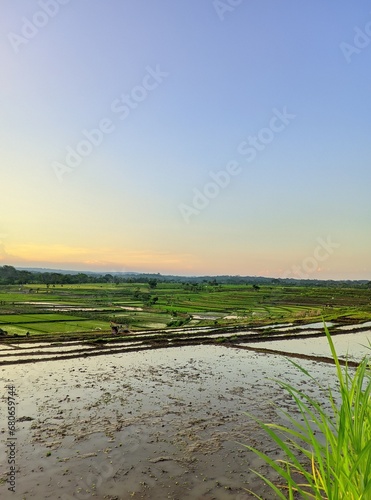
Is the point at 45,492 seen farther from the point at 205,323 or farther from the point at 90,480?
the point at 205,323

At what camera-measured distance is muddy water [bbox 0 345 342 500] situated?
274 inches

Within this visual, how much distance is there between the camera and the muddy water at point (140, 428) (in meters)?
6.96

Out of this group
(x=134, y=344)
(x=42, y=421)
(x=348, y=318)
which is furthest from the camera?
(x=348, y=318)

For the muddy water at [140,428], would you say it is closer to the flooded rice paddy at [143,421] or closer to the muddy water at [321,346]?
the flooded rice paddy at [143,421]

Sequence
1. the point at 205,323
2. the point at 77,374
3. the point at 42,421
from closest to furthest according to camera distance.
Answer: the point at 42,421
the point at 77,374
the point at 205,323

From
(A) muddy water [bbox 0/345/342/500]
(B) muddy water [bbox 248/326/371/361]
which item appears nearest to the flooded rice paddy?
(A) muddy water [bbox 0/345/342/500]

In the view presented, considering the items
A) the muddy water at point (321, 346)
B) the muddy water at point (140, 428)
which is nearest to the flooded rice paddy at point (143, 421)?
the muddy water at point (140, 428)

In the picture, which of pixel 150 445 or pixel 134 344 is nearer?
pixel 150 445

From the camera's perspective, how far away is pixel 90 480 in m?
7.07

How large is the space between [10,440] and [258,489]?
5.44m

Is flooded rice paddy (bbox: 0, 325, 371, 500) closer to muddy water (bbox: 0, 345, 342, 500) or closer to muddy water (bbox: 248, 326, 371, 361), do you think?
muddy water (bbox: 0, 345, 342, 500)

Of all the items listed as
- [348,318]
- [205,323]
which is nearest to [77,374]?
[205,323]

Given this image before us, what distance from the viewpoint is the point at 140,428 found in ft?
31.5

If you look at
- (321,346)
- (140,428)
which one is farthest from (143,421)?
(321,346)
